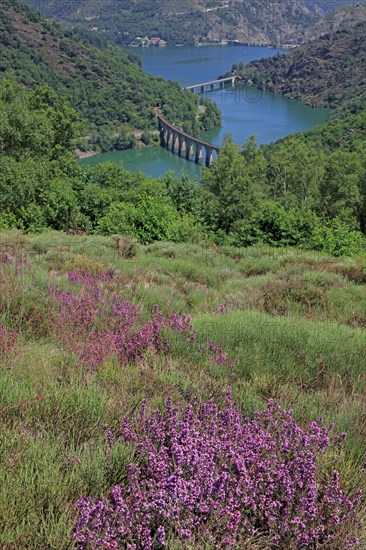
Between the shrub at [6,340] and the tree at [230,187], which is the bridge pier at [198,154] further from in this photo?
the shrub at [6,340]

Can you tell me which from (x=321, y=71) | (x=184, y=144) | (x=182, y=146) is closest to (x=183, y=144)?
(x=184, y=144)

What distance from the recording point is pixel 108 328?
3283 mm

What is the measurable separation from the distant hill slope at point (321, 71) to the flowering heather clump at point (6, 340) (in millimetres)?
124956

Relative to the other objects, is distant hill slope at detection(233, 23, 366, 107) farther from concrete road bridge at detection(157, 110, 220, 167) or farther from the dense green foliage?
the dense green foliage

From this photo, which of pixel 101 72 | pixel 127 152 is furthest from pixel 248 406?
pixel 101 72

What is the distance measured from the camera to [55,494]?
1.53 m

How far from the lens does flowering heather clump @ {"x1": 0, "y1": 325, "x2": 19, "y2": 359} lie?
102 inches

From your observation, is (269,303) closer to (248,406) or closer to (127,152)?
(248,406)

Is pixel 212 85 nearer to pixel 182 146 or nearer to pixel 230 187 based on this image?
pixel 182 146

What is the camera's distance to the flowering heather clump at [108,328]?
2840 mm

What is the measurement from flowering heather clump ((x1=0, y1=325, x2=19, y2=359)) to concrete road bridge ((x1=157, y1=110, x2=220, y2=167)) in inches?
2768

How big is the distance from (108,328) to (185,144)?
282 ft

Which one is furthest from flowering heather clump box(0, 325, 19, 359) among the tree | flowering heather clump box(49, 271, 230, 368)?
the tree

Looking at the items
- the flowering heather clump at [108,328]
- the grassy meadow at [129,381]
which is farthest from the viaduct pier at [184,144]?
the flowering heather clump at [108,328]
